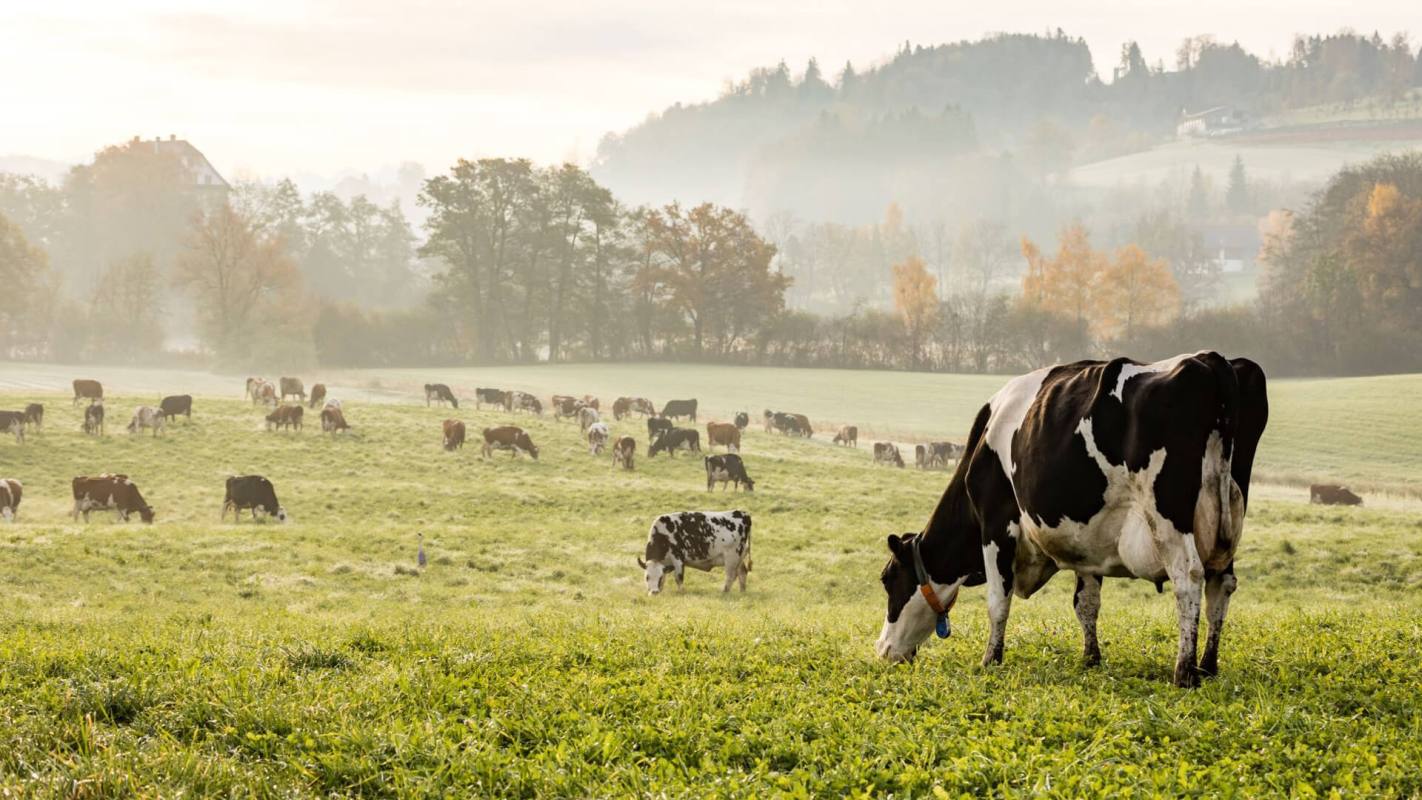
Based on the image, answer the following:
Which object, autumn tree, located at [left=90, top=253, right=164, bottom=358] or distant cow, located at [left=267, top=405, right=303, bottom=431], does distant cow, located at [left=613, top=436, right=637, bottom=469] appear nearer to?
distant cow, located at [left=267, top=405, right=303, bottom=431]

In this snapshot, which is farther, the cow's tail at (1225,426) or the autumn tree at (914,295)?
the autumn tree at (914,295)

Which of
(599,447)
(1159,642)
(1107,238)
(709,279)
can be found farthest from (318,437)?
(1107,238)

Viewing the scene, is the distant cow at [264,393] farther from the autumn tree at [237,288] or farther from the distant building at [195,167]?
the distant building at [195,167]

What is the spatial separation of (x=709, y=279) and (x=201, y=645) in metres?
81.5

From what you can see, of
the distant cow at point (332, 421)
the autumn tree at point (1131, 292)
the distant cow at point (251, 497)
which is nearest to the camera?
the distant cow at point (251, 497)

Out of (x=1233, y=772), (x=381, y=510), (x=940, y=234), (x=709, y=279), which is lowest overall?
(x=381, y=510)

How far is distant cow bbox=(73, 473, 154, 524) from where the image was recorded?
2538cm

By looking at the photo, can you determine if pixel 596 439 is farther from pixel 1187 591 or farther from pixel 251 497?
pixel 1187 591

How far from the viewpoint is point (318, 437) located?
38375 mm

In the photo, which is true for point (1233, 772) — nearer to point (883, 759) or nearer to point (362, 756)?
point (883, 759)

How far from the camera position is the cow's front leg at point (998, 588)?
8.28 m

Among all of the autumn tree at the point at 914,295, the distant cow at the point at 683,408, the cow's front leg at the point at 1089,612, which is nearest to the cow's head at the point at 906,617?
the cow's front leg at the point at 1089,612

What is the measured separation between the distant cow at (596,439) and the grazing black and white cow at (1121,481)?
29685 mm

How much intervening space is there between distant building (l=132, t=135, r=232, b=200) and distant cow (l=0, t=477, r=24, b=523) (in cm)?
10168
